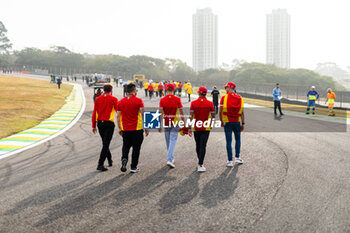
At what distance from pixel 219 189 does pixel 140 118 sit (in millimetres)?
2307

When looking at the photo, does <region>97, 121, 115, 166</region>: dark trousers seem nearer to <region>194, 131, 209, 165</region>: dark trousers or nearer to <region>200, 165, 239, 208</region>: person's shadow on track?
<region>194, 131, 209, 165</region>: dark trousers

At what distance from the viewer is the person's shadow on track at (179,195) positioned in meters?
4.84

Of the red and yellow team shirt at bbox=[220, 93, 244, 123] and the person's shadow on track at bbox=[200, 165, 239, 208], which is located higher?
the red and yellow team shirt at bbox=[220, 93, 244, 123]

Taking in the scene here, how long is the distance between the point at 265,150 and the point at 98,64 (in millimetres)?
129508

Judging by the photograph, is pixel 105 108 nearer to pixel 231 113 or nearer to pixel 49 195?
pixel 49 195

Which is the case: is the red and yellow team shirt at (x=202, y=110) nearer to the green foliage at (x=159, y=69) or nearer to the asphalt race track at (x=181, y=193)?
the asphalt race track at (x=181, y=193)

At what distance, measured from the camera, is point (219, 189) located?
5660 mm

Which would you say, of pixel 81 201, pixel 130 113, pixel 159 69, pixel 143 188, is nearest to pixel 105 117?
pixel 130 113

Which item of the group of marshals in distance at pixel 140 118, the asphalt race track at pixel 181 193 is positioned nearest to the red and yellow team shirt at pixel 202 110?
the group of marshals in distance at pixel 140 118

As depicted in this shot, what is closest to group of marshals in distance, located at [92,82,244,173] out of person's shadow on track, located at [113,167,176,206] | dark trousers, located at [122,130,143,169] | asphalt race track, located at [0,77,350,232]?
dark trousers, located at [122,130,143,169]

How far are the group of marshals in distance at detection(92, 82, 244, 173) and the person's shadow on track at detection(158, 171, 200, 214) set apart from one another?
2.74 feet

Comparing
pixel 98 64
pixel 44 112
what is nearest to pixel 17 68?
pixel 98 64

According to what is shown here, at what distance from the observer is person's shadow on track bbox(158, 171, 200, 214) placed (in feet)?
15.9

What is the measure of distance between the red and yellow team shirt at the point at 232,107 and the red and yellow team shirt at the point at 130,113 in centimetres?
206
